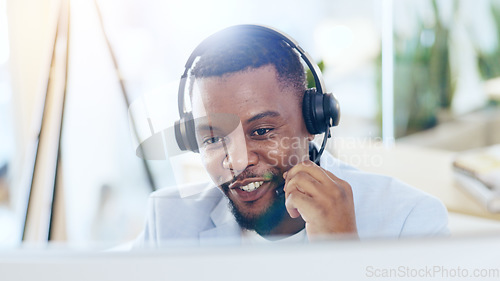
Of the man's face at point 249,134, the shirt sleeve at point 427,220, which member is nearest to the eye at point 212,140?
the man's face at point 249,134

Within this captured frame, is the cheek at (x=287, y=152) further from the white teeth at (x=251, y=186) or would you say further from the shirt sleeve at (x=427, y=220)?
the shirt sleeve at (x=427, y=220)

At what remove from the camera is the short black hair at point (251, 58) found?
21.7 inches

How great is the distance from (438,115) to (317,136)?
0.19 m

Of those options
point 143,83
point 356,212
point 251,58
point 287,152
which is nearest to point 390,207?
point 356,212

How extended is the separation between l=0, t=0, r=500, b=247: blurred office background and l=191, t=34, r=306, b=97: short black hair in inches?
1.0

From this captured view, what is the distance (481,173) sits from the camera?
27.0 inches

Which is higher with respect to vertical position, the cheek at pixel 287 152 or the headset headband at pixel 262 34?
the headset headband at pixel 262 34

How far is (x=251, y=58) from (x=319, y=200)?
206 mm

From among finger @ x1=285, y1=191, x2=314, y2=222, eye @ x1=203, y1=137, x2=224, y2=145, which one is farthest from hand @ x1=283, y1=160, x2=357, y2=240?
eye @ x1=203, y1=137, x2=224, y2=145

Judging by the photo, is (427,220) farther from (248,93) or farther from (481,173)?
(248,93)

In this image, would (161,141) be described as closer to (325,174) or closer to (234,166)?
(234,166)

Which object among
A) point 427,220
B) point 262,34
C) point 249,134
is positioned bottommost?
point 427,220

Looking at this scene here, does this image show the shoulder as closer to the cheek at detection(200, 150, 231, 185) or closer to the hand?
the hand

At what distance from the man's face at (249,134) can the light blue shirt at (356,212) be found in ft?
0.10
